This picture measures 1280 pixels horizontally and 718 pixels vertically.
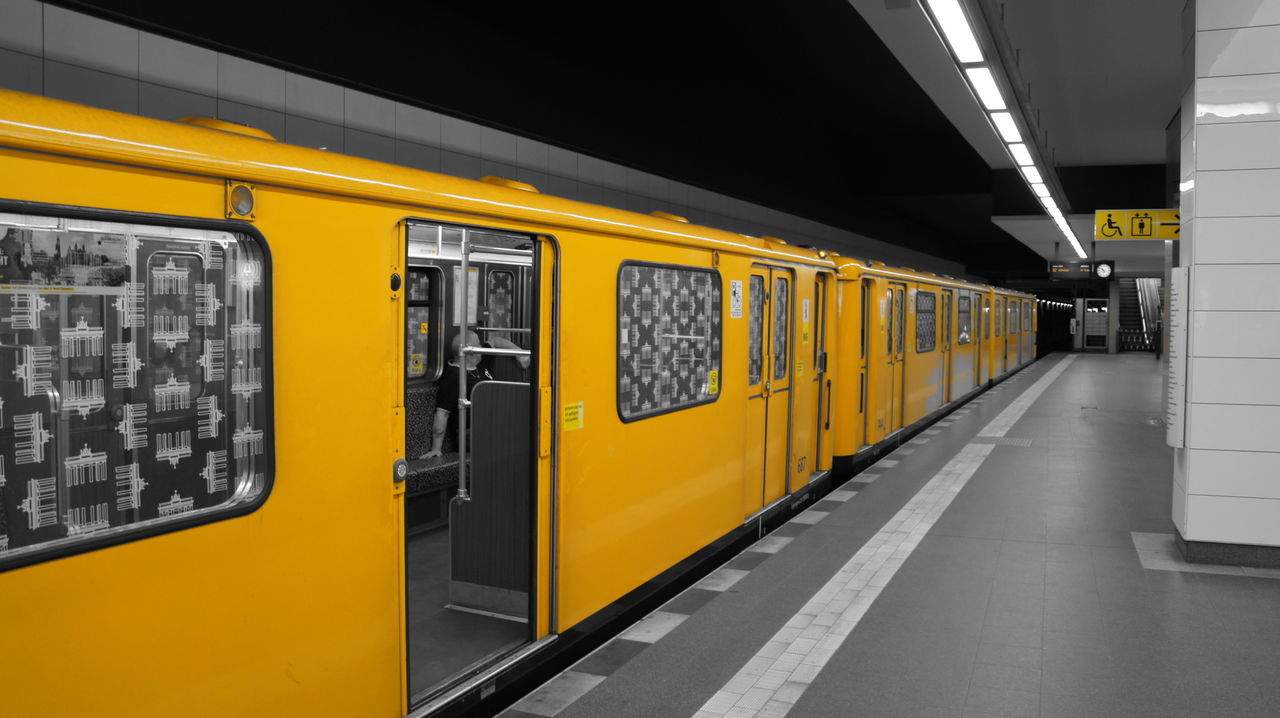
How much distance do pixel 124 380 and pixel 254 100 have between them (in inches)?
116

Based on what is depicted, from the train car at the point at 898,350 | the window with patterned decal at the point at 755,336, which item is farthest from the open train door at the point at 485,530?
the train car at the point at 898,350

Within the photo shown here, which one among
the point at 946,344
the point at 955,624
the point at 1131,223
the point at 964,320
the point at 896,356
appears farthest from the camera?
the point at 964,320

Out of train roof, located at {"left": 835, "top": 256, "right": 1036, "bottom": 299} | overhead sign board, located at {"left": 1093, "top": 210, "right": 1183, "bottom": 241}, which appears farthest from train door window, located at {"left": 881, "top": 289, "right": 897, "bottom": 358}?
overhead sign board, located at {"left": 1093, "top": 210, "right": 1183, "bottom": 241}

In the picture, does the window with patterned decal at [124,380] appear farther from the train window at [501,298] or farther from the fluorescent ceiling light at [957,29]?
the train window at [501,298]

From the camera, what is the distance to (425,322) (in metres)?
7.22

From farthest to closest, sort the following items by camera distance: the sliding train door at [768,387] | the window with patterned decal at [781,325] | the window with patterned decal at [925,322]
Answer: the window with patterned decal at [925,322] → the window with patterned decal at [781,325] → the sliding train door at [768,387]

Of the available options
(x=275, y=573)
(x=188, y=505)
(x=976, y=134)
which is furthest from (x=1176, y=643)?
(x=976, y=134)

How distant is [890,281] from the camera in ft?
34.0

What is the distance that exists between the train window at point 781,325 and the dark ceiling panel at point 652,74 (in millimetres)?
2149

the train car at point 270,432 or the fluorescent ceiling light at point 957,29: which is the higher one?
the fluorescent ceiling light at point 957,29

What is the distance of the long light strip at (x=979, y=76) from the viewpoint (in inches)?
185

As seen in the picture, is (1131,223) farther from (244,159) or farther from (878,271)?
(244,159)

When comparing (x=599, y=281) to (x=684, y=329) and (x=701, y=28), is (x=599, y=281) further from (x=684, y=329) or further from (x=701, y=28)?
(x=701, y=28)

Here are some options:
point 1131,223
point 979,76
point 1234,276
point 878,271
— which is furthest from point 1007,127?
point 1131,223
